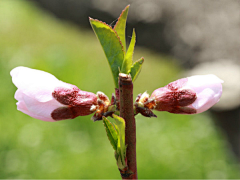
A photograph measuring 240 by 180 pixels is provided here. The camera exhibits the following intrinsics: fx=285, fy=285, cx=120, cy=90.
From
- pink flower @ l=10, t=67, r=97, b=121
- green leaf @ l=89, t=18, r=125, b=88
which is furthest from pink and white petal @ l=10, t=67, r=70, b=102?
green leaf @ l=89, t=18, r=125, b=88

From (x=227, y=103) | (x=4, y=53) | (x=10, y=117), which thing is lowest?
(x=10, y=117)

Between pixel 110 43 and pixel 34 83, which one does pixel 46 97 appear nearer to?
Answer: pixel 34 83

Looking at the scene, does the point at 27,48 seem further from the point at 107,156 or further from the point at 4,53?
the point at 107,156

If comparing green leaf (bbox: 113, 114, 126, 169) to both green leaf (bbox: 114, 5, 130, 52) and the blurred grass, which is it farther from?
the blurred grass

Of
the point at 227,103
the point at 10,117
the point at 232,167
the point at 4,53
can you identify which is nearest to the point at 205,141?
the point at 232,167

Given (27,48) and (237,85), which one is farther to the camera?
(27,48)

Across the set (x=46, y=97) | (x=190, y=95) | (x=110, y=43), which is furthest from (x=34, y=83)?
(x=190, y=95)

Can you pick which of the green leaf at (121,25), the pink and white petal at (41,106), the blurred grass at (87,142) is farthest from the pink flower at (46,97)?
the blurred grass at (87,142)
